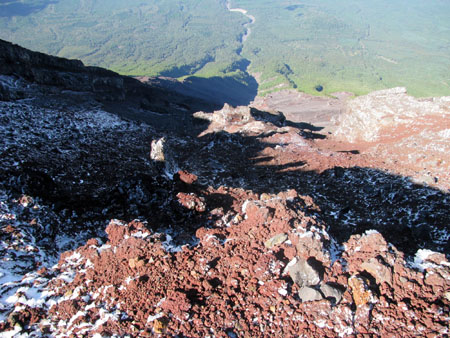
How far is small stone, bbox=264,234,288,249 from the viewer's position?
6090mm

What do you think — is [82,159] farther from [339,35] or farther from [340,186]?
[339,35]

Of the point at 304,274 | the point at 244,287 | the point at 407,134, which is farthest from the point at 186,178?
the point at 407,134

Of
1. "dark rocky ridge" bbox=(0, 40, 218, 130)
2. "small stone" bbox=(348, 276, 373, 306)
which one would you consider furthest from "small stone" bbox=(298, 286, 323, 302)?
"dark rocky ridge" bbox=(0, 40, 218, 130)

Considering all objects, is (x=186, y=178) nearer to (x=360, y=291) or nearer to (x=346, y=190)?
(x=360, y=291)

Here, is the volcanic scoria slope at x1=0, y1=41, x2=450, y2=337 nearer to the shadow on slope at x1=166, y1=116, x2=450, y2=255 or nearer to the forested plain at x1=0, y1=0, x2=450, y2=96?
the shadow on slope at x1=166, y1=116, x2=450, y2=255

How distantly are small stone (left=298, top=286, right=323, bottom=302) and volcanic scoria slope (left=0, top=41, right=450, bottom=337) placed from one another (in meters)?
0.02

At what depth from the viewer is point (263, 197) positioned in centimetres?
903

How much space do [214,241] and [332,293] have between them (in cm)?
261

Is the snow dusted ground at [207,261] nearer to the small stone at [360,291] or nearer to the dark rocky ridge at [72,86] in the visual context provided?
the small stone at [360,291]

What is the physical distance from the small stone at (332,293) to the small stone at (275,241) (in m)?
1.31

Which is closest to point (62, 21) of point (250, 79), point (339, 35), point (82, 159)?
point (250, 79)

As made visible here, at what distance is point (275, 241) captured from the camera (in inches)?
241

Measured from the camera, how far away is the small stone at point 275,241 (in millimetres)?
6090

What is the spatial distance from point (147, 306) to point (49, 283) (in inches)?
90.7
